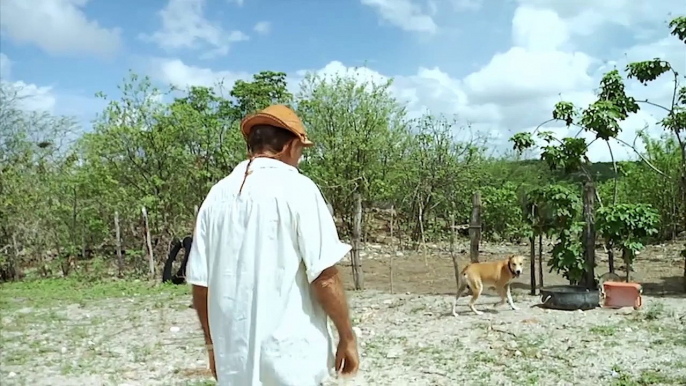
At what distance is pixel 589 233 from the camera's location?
9.23m

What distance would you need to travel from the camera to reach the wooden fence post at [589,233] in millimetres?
9133

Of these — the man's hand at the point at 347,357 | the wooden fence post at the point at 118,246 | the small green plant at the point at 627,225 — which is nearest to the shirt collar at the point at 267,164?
the man's hand at the point at 347,357

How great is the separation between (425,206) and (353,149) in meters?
2.83

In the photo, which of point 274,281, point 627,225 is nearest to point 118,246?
point 627,225

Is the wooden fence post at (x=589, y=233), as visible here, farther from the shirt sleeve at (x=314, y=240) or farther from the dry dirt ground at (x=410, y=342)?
the shirt sleeve at (x=314, y=240)

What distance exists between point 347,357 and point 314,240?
43 centimetres

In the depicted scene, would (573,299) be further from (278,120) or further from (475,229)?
(278,120)

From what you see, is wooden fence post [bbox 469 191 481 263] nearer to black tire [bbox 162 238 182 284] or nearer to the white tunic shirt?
black tire [bbox 162 238 182 284]

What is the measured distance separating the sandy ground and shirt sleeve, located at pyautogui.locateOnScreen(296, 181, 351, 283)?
3.48m

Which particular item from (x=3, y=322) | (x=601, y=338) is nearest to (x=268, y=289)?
(x=601, y=338)

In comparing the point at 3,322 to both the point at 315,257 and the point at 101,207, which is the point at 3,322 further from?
the point at 315,257

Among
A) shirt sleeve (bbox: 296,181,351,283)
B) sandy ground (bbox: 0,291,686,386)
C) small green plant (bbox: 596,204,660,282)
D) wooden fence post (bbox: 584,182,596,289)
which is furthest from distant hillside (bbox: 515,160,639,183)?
shirt sleeve (bbox: 296,181,351,283)

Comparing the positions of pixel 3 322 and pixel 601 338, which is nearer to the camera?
pixel 601 338

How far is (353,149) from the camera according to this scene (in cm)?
1792
